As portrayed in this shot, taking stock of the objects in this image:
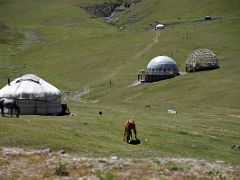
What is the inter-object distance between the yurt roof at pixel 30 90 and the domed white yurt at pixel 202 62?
68.9 m

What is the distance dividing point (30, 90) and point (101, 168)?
31393 mm

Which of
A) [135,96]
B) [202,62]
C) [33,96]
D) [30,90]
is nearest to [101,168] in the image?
[33,96]

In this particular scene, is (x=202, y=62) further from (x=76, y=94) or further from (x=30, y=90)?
(x=30, y=90)

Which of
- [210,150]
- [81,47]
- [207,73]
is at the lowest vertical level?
[210,150]

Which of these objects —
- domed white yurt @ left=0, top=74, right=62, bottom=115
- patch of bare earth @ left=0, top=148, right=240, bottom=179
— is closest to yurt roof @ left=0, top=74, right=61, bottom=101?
domed white yurt @ left=0, top=74, right=62, bottom=115

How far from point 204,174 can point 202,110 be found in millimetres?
49296

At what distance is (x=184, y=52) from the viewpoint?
14688 cm

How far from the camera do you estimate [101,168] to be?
2519cm

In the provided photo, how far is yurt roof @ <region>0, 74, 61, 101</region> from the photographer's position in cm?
5494

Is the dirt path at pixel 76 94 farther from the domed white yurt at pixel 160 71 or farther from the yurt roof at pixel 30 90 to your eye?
the yurt roof at pixel 30 90

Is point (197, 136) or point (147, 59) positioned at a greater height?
point (147, 59)

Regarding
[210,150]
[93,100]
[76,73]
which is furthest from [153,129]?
[76,73]

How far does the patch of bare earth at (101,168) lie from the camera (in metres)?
24.3

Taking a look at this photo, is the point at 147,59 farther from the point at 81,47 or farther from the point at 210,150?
the point at 210,150
